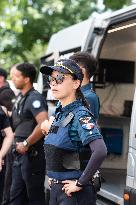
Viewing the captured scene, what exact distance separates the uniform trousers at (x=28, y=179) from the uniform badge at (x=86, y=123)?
2456 millimetres

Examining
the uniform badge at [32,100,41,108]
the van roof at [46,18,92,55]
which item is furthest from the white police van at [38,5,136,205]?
the uniform badge at [32,100,41,108]

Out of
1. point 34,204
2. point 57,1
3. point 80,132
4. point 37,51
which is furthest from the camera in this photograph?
point 37,51

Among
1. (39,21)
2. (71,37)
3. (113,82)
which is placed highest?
(39,21)

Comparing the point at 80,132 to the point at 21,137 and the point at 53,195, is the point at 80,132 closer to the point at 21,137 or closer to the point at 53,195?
the point at 53,195

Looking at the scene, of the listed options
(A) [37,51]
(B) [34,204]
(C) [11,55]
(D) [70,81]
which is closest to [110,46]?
(B) [34,204]

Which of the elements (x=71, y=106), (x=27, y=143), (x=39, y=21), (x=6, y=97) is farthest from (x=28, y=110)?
(x=39, y=21)

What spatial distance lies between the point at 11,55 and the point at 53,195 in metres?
16.5

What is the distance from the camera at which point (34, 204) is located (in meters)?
6.11

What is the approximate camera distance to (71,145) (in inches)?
144

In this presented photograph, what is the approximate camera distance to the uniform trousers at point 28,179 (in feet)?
19.6

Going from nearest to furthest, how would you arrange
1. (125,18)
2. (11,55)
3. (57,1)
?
(125,18), (57,1), (11,55)

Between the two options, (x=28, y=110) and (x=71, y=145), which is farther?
(x=28, y=110)

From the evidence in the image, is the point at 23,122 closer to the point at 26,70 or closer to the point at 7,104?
the point at 26,70

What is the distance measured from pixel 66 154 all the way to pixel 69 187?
23cm
